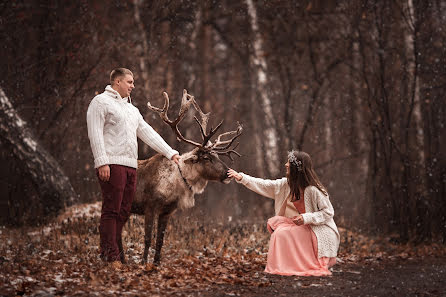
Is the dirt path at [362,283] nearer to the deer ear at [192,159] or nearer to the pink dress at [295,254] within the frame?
the pink dress at [295,254]

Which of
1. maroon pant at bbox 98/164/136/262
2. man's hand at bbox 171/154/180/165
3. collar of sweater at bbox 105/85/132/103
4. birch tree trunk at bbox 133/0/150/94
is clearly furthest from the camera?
birch tree trunk at bbox 133/0/150/94

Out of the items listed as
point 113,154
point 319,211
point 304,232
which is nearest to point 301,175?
point 319,211

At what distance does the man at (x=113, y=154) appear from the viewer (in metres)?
6.94

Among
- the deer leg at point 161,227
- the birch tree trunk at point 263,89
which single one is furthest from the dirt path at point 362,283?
the birch tree trunk at point 263,89

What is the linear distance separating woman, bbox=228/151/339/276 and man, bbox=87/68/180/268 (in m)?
1.46

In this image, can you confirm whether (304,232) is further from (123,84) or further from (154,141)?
(123,84)

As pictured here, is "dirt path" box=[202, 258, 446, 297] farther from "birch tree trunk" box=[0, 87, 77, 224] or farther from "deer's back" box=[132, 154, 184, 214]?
"birch tree trunk" box=[0, 87, 77, 224]

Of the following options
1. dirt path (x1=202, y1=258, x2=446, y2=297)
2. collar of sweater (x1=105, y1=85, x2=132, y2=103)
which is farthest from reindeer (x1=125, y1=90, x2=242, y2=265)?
dirt path (x1=202, y1=258, x2=446, y2=297)

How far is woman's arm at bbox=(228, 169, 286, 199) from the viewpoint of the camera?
26.0 ft

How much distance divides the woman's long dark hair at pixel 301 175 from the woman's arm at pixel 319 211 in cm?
8

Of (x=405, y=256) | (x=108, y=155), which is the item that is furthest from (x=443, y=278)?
(x=108, y=155)

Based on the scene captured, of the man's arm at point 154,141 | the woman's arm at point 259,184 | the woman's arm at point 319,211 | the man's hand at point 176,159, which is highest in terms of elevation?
the man's arm at point 154,141

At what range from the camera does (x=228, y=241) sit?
1015 cm

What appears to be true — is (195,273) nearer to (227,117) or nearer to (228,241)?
(228,241)
